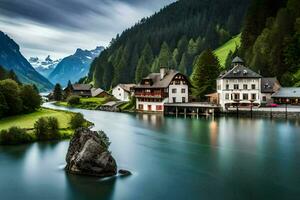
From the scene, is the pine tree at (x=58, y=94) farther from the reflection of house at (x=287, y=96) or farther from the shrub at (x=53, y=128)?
the shrub at (x=53, y=128)

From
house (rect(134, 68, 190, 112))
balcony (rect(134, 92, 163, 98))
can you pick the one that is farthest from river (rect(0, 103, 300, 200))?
balcony (rect(134, 92, 163, 98))

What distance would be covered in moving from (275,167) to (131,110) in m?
71.9

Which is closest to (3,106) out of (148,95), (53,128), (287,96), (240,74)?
(53,128)

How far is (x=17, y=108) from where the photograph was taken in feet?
211

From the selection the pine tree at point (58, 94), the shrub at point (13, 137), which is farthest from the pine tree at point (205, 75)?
the pine tree at point (58, 94)

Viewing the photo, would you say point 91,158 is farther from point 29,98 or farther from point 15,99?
point 29,98

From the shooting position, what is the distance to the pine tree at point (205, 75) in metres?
96.3

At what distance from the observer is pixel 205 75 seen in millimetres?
96625

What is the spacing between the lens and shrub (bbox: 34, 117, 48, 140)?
45.3 m

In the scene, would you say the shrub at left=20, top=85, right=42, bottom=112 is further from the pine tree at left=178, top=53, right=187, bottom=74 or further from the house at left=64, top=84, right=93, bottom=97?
the pine tree at left=178, top=53, right=187, bottom=74

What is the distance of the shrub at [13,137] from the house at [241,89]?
49630 millimetres

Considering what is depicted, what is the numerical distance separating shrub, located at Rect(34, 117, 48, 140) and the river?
2.61 m

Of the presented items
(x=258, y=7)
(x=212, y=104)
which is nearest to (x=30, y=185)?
A: (x=212, y=104)

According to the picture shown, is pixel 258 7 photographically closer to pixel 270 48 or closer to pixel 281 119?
pixel 270 48
